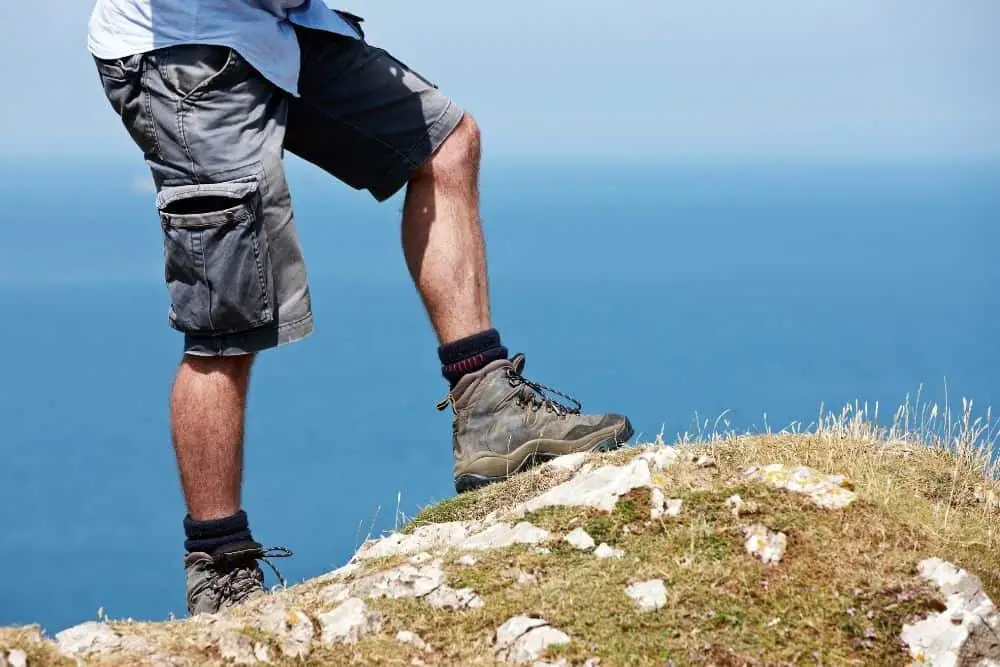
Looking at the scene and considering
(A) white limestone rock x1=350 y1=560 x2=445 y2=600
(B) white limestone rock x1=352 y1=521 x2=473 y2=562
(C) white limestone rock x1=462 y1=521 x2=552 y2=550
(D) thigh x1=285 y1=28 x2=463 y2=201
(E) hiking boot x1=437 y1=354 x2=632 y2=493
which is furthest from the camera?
(E) hiking boot x1=437 y1=354 x2=632 y2=493

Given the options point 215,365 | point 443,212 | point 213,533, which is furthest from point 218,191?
point 213,533

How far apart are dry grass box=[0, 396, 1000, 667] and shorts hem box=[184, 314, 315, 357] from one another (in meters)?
1.09

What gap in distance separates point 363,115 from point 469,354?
133cm

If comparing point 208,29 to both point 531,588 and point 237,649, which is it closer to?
point 237,649

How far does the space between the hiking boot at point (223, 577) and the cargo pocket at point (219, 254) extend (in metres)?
1.06

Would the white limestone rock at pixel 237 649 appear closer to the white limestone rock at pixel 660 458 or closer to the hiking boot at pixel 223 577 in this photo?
the hiking boot at pixel 223 577

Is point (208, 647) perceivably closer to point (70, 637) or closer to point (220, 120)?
point (70, 637)

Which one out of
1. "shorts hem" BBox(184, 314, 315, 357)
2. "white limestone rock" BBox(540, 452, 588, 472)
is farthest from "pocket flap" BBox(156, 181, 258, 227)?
"white limestone rock" BBox(540, 452, 588, 472)

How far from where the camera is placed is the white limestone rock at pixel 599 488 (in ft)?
18.8

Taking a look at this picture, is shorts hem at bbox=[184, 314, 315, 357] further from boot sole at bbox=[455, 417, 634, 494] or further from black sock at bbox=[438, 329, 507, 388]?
boot sole at bbox=[455, 417, 634, 494]

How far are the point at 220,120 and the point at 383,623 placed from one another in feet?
7.60

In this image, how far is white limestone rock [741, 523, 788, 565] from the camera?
17.0 ft

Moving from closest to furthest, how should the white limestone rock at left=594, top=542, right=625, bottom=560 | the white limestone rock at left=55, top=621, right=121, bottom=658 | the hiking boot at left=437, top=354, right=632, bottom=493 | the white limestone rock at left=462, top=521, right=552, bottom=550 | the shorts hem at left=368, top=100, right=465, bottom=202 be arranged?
the white limestone rock at left=55, top=621, right=121, bottom=658 → the white limestone rock at left=594, top=542, right=625, bottom=560 → the white limestone rock at left=462, top=521, right=552, bottom=550 → the shorts hem at left=368, top=100, right=465, bottom=202 → the hiking boot at left=437, top=354, right=632, bottom=493

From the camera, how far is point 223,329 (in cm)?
579
